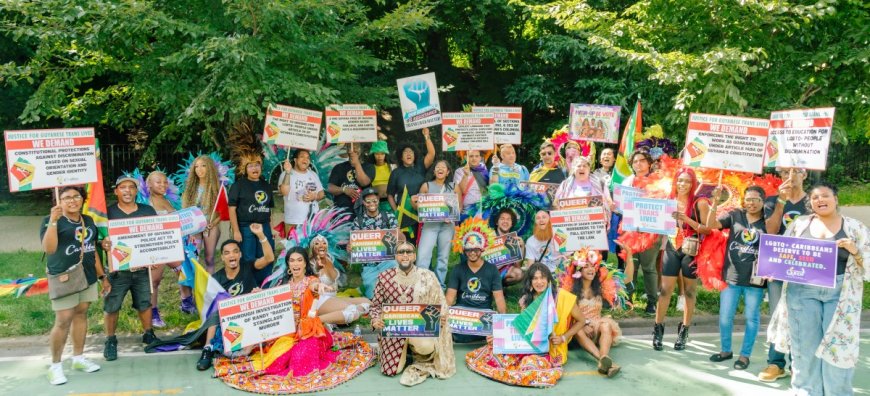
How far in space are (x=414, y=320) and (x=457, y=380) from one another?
71cm

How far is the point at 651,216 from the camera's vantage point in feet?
24.2

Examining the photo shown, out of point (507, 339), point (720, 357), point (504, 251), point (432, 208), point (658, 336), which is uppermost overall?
point (432, 208)

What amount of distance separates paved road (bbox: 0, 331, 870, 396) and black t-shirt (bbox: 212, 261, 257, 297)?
75 cm

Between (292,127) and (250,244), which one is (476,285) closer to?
(250,244)

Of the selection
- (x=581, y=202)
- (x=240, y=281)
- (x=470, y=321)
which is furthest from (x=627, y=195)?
(x=240, y=281)

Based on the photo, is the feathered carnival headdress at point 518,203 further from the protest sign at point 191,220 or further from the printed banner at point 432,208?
the protest sign at point 191,220

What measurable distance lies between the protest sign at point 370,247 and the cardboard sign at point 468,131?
71.4 inches

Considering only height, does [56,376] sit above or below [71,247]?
below

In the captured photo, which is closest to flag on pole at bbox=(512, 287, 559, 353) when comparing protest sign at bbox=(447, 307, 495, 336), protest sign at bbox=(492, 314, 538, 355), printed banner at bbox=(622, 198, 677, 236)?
protest sign at bbox=(492, 314, 538, 355)

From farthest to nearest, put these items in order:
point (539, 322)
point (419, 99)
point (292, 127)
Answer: point (419, 99), point (292, 127), point (539, 322)

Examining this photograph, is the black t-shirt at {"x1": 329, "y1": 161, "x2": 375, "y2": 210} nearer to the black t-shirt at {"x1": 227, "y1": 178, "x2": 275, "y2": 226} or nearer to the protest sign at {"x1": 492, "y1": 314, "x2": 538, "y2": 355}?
the black t-shirt at {"x1": 227, "y1": 178, "x2": 275, "y2": 226}

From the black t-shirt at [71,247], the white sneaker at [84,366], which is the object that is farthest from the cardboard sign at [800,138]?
the white sneaker at [84,366]

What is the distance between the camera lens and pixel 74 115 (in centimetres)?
1042

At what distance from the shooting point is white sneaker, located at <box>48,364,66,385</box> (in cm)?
635
